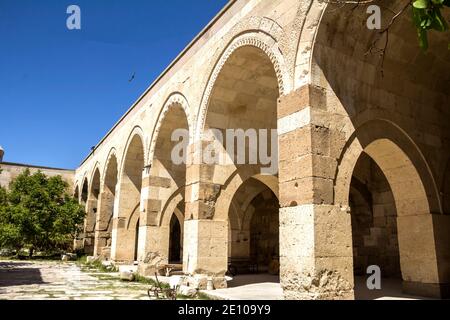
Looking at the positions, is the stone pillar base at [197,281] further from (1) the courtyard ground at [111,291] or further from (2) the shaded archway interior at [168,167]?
(2) the shaded archway interior at [168,167]

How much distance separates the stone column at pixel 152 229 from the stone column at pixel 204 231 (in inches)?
98.5

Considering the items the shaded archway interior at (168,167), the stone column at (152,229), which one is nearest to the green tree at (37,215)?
the stone column at (152,229)

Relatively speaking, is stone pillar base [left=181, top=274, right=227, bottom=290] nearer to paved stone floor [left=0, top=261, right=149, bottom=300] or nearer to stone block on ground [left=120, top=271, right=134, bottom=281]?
paved stone floor [left=0, top=261, right=149, bottom=300]

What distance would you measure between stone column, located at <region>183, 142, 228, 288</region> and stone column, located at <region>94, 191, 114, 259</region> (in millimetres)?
8908

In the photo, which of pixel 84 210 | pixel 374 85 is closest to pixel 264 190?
pixel 374 85

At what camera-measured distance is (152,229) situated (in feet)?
31.8

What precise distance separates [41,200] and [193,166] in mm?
11873

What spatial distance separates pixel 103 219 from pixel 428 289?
41.4ft

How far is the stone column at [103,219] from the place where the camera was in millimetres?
15328

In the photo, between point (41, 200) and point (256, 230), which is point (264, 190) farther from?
point (41, 200)

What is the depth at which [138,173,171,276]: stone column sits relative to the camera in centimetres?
955

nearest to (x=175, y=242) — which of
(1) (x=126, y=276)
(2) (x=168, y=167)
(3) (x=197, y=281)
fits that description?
(2) (x=168, y=167)

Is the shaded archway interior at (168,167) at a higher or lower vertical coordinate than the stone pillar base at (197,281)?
higher

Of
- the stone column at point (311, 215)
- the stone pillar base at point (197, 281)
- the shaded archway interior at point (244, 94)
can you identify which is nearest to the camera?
the stone column at point (311, 215)
